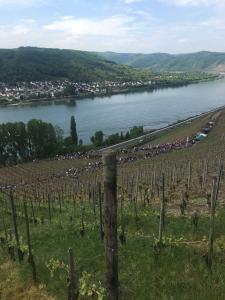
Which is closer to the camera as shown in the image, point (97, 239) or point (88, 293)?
point (88, 293)

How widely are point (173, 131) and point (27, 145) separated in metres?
35.8

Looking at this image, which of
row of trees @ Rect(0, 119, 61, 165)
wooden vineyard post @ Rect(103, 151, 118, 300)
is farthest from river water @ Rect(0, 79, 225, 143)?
wooden vineyard post @ Rect(103, 151, 118, 300)

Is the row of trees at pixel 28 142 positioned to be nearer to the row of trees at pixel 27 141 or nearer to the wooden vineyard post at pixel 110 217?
the row of trees at pixel 27 141

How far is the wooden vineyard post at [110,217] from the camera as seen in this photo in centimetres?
642

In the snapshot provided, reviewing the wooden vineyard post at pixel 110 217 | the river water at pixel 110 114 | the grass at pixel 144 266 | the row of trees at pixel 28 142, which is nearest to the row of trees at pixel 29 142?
the row of trees at pixel 28 142

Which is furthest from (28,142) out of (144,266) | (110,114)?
(144,266)

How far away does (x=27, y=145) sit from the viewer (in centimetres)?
8800

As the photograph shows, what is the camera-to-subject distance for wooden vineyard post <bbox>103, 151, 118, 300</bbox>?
6.42m

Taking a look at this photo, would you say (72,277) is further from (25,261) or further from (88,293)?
(25,261)

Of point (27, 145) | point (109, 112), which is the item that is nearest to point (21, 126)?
point (27, 145)

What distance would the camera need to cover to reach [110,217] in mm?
6750

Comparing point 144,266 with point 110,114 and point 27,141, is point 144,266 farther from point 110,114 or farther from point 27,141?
point 110,114

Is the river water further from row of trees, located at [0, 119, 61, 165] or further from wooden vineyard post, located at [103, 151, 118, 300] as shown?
wooden vineyard post, located at [103, 151, 118, 300]

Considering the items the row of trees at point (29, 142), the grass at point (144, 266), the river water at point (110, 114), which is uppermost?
the grass at point (144, 266)
